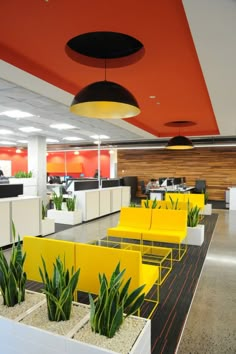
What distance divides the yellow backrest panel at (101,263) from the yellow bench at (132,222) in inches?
81.4

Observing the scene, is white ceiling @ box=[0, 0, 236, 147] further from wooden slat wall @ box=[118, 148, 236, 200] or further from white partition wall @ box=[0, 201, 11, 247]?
wooden slat wall @ box=[118, 148, 236, 200]

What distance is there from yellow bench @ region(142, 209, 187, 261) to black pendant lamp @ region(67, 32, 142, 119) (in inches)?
86.2

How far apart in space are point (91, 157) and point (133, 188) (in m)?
3.84

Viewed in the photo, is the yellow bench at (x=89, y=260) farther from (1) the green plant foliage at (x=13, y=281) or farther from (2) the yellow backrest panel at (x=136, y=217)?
(2) the yellow backrest panel at (x=136, y=217)

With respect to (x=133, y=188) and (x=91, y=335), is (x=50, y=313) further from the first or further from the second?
→ (x=133, y=188)

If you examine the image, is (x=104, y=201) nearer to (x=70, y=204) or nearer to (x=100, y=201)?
(x=100, y=201)

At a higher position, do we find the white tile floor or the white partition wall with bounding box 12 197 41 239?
the white partition wall with bounding box 12 197 41 239

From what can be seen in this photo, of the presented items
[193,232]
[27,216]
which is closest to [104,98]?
[27,216]

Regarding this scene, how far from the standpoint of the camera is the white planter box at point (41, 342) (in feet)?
5.61

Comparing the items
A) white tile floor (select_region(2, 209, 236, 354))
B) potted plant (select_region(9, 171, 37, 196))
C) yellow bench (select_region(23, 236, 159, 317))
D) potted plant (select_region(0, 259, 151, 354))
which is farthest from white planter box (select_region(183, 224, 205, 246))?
potted plant (select_region(9, 171, 37, 196))

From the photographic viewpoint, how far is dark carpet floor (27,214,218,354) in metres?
2.37

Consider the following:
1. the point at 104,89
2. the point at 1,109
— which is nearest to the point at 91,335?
the point at 104,89

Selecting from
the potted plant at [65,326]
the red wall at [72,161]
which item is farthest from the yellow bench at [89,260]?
the red wall at [72,161]

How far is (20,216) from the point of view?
203 inches
